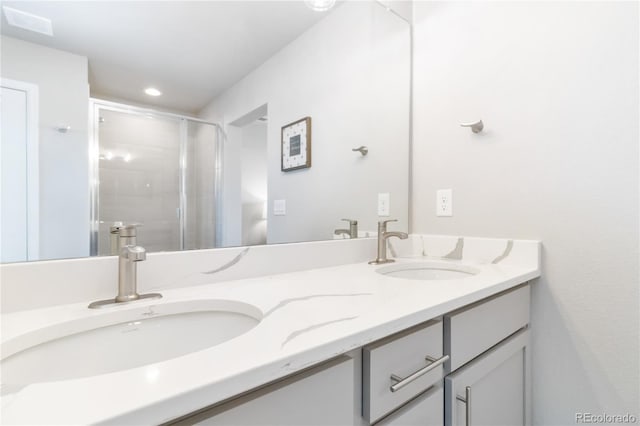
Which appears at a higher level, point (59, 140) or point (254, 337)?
point (59, 140)

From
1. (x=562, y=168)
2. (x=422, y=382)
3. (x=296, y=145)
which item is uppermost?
(x=296, y=145)

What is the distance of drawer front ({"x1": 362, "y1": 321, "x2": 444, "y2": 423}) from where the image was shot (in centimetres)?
59

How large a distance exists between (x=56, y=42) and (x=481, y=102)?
4.54 feet

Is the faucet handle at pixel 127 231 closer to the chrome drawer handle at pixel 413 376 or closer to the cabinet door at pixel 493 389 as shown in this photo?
the chrome drawer handle at pixel 413 376

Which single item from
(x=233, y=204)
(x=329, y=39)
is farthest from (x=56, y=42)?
(x=329, y=39)

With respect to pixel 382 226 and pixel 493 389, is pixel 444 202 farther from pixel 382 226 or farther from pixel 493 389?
pixel 493 389

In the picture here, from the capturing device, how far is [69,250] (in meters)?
0.72

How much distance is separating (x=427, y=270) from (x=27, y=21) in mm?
1407

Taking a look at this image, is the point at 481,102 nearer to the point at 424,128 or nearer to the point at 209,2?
the point at 424,128

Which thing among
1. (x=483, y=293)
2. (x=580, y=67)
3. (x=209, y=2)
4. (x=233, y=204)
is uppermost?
(x=209, y=2)

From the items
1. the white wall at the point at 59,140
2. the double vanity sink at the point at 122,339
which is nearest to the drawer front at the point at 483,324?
the double vanity sink at the point at 122,339

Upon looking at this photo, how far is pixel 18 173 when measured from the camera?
66cm

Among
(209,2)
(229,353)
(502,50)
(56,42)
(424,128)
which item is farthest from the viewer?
(424,128)

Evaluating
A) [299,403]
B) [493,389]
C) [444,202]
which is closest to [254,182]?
[299,403]
